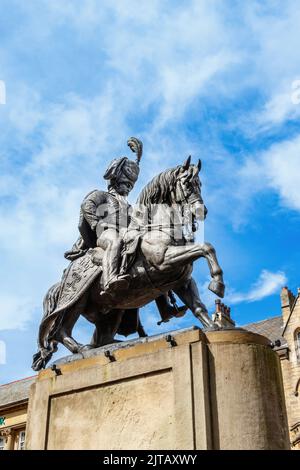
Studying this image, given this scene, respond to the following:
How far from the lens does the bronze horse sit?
856 centimetres

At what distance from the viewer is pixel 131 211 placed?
396 inches

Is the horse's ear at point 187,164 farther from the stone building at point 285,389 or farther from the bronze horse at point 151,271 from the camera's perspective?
the stone building at point 285,389

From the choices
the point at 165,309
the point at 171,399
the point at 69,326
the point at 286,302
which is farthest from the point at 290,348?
the point at 171,399

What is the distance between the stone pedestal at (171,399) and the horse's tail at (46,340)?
128 centimetres

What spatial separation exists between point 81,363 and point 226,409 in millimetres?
2171

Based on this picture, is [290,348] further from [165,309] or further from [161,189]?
[161,189]

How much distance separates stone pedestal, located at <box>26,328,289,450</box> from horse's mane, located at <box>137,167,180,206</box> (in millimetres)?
2242

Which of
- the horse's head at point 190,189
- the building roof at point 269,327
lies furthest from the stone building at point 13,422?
the horse's head at point 190,189

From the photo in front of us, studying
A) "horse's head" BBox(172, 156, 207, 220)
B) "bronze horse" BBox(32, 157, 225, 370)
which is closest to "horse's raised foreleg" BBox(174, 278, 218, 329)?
"bronze horse" BBox(32, 157, 225, 370)

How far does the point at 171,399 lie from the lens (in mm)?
→ 7004

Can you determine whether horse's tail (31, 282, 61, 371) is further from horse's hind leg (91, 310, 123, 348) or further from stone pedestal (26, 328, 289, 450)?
stone pedestal (26, 328, 289, 450)

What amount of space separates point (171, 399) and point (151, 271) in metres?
2.12
